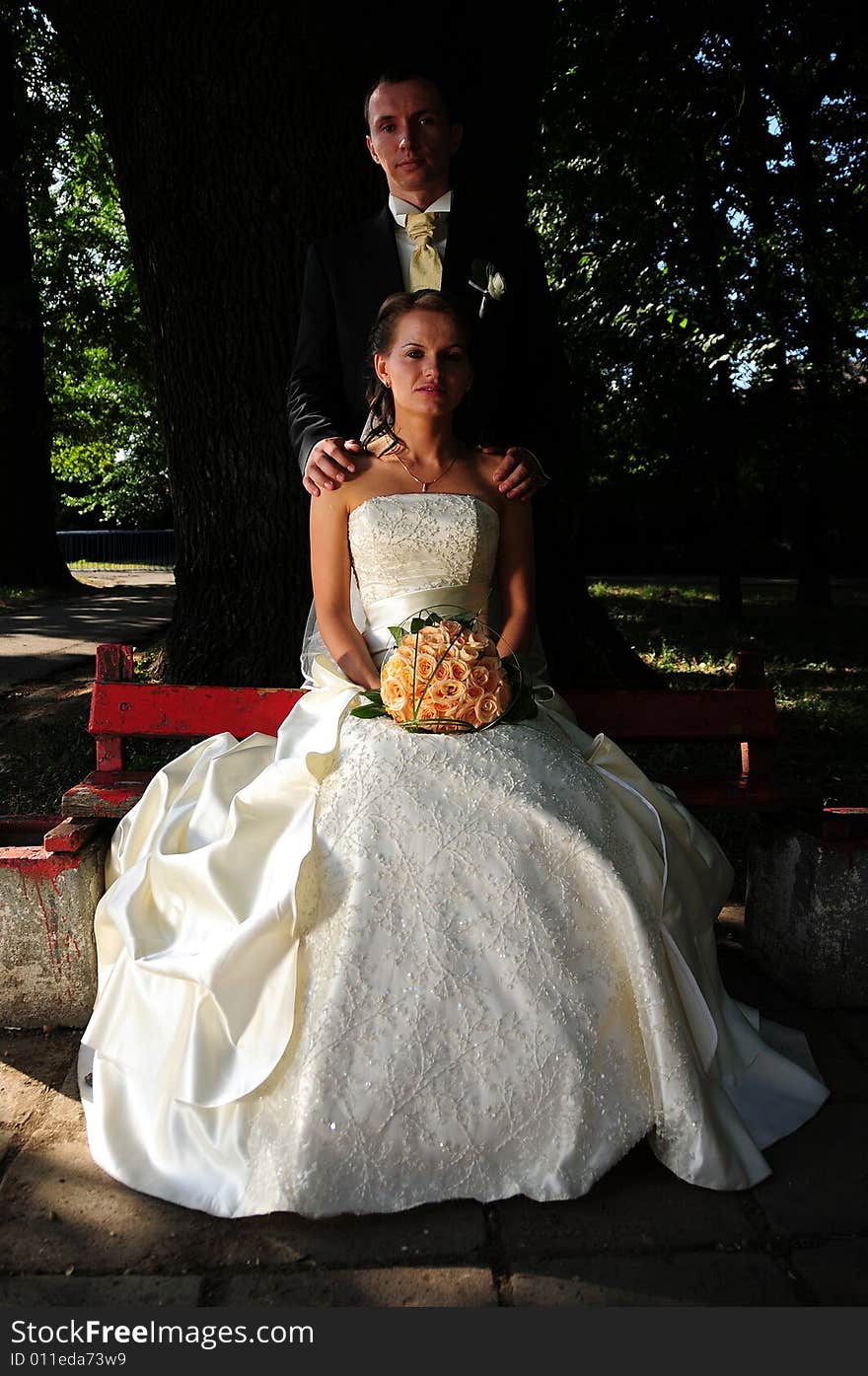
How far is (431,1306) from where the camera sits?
2.31 metres

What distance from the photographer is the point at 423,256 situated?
12.4 ft

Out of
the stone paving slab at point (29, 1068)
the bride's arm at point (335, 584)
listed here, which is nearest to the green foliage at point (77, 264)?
the bride's arm at point (335, 584)

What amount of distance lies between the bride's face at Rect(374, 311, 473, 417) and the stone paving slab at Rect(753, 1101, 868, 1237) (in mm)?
2309

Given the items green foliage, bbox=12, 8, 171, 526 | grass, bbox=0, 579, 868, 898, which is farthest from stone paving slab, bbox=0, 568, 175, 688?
green foliage, bbox=12, 8, 171, 526

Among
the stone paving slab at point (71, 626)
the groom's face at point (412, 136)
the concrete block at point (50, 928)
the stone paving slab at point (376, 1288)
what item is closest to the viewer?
the stone paving slab at point (376, 1288)

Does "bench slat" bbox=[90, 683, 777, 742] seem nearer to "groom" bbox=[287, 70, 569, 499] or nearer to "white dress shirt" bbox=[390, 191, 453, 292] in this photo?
"groom" bbox=[287, 70, 569, 499]

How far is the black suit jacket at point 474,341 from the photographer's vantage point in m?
3.77

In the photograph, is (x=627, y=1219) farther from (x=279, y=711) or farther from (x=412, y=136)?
(x=412, y=136)

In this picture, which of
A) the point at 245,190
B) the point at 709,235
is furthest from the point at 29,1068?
the point at 709,235

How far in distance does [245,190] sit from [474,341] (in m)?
2.40

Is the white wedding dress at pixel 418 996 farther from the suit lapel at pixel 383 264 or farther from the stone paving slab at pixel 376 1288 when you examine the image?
the suit lapel at pixel 383 264

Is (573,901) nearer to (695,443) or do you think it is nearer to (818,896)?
(818,896)

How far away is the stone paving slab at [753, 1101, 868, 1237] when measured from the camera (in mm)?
2592

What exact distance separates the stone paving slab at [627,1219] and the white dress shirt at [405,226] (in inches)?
111
